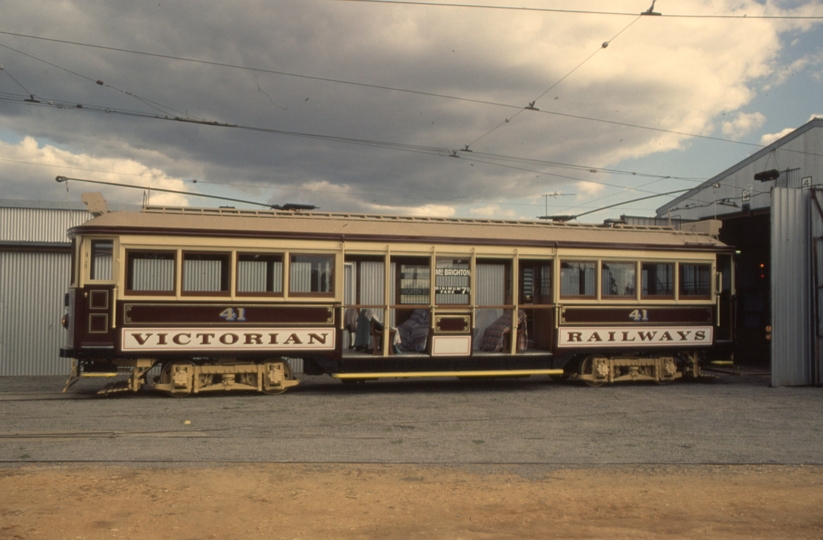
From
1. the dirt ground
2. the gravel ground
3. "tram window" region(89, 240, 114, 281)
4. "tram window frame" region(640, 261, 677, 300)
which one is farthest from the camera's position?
"tram window frame" region(640, 261, 677, 300)

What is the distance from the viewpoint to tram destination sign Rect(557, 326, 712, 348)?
12.8 meters

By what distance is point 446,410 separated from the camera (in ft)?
34.2

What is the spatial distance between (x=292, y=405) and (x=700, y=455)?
574 centimetres

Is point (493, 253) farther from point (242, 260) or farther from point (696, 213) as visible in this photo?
point (696, 213)

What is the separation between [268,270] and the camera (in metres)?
11.4

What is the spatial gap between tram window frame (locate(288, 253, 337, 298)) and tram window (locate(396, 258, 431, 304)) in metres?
1.32

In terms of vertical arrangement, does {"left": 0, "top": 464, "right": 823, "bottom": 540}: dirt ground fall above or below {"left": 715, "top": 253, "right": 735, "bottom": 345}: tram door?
below

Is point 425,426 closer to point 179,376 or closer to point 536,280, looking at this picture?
point 179,376

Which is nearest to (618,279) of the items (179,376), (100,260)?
(179,376)

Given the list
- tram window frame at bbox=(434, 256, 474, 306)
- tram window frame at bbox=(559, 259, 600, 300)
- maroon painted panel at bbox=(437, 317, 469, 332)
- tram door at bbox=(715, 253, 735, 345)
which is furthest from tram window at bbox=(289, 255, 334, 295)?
tram door at bbox=(715, 253, 735, 345)

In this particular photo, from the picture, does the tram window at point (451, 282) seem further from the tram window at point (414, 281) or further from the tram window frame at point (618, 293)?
the tram window frame at point (618, 293)

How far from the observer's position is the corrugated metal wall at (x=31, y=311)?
51.6 feet

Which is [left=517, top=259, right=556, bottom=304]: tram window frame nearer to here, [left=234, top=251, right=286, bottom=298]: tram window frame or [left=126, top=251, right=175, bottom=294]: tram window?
[left=234, top=251, right=286, bottom=298]: tram window frame

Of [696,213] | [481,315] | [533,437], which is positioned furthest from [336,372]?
[696,213]
